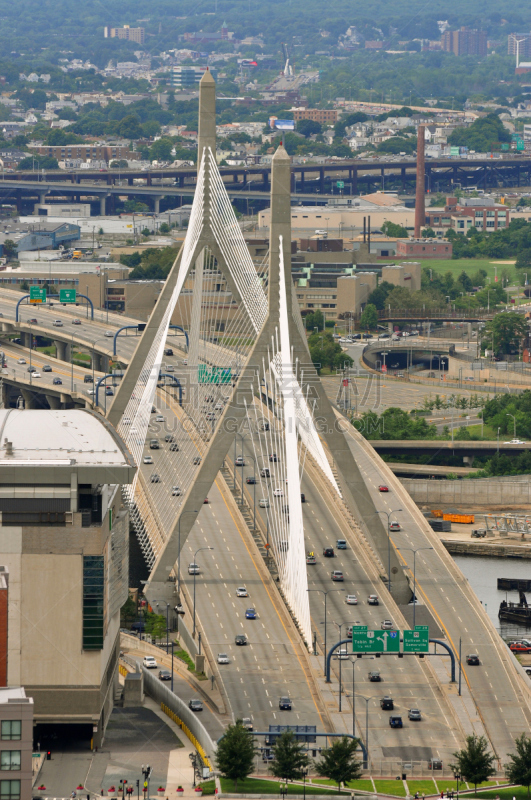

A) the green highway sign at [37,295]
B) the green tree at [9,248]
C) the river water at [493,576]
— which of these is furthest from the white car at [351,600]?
the green tree at [9,248]

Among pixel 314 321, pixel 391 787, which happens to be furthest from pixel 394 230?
pixel 391 787

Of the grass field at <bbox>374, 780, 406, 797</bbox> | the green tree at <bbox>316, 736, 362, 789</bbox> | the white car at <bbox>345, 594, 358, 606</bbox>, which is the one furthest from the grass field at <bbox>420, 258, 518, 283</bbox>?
the green tree at <bbox>316, 736, 362, 789</bbox>

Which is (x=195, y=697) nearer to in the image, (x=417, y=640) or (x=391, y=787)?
(x=417, y=640)

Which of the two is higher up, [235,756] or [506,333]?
[506,333]

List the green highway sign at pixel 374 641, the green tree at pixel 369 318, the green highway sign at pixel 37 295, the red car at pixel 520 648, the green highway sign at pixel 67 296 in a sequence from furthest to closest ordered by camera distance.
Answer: the green tree at pixel 369 318, the green highway sign at pixel 67 296, the green highway sign at pixel 37 295, the red car at pixel 520 648, the green highway sign at pixel 374 641

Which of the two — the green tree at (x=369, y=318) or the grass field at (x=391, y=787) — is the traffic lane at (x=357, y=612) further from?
the green tree at (x=369, y=318)

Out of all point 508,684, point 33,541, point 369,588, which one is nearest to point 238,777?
point 33,541
